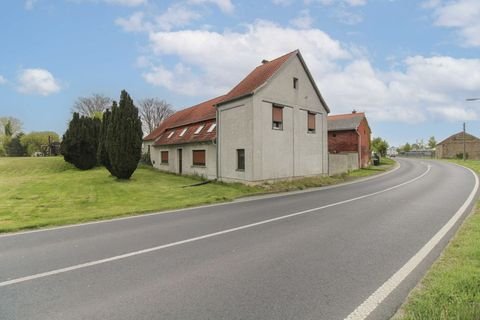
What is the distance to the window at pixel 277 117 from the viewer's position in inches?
755

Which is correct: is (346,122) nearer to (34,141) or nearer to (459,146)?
(459,146)

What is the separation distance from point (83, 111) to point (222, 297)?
62963 millimetres

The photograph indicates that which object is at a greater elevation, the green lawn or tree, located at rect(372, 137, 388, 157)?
tree, located at rect(372, 137, 388, 157)

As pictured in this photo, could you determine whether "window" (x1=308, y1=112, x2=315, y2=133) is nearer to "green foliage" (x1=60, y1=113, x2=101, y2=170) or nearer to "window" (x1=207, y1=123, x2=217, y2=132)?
"window" (x1=207, y1=123, x2=217, y2=132)

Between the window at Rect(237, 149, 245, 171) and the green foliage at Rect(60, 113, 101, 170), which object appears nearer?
the window at Rect(237, 149, 245, 171)

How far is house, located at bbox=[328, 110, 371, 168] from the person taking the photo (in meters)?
37.7

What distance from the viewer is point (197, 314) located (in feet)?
11.3

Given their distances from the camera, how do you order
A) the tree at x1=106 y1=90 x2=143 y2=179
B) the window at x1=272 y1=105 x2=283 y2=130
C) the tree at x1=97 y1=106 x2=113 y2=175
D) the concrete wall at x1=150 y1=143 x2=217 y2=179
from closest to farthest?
the window at x1=272 y1=105 x2=283 y2=130 < the tree at x1=106 y1=90 x2=143 y2=179 < the concrete wall at x1=150 y1=143 x2=217 y2=179 < the tree at x1=97 y1=106 x2=113 y2=175

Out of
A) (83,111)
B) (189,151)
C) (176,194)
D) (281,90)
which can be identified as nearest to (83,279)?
(176,194)

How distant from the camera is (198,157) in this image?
23203 mm

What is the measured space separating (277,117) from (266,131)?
1516mm

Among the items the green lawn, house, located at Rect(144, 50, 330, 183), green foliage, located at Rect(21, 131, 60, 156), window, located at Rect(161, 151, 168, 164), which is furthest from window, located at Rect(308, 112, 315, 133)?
green foliage, located at Rect(21, 131, 60, 156)

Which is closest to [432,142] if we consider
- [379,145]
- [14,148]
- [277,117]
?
[379,145]

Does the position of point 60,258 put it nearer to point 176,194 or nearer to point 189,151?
point 176,194
